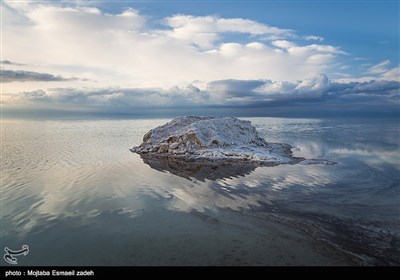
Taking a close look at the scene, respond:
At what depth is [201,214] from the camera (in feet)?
54.0

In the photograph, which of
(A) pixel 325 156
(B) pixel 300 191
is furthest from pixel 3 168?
(A) pixel 325 156

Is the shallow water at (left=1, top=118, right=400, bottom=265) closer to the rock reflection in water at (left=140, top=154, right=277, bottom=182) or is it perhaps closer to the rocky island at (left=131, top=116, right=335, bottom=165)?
the rock reflection in water at (left=140, top=154, right=277, bottom=182)

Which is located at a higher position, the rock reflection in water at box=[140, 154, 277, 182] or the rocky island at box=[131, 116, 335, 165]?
the rocky island at box=[131, 116, 335, 165]

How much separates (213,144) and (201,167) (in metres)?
7.67

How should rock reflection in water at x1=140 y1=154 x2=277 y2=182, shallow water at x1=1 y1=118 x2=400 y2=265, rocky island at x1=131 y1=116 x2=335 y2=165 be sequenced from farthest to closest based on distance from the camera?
rocky island at x1=131 y1=116 x2=335 y2=165 < rock reflection in water at x1=140 y1=154 x2=277 y2=182 < shallow water at x1=1 y1=118 x2=400 y2=265

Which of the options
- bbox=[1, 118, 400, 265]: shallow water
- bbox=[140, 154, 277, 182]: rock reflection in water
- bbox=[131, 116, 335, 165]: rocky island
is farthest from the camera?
bbox=[131, 116, 335, 165]: rocky island

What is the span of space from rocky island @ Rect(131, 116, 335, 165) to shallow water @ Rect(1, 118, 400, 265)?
13.6ft

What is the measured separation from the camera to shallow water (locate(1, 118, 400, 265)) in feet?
40.1

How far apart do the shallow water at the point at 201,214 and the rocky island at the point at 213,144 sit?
4151mm

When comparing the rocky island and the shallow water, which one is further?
the rocky island

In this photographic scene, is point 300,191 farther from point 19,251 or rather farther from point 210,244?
point 19,251

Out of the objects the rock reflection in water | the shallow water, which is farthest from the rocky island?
the shallow water

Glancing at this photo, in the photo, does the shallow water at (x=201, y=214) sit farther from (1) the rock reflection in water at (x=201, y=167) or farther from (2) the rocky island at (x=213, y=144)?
(2) the rocky island at (x=213, y=144)
